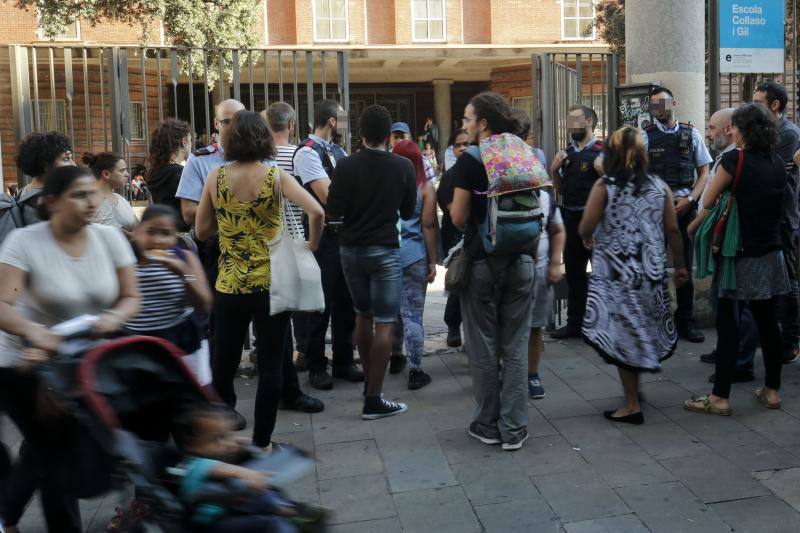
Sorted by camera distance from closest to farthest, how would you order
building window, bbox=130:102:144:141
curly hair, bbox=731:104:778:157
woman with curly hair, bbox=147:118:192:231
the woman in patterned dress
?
the woman in patterned dress → curly hair, bbox=731:104:778:157 → woman with curly hair, bbox=147:118:192:231 → building window, bbox=130:102:144:141

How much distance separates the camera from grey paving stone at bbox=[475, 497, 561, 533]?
13.6ft

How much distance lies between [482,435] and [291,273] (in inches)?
60.1

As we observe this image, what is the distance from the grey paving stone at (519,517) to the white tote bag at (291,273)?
4.65 ft

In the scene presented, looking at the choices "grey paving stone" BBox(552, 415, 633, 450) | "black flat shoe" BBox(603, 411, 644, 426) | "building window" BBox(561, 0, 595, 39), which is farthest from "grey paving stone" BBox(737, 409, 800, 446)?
"building window" BBox(561, 0, 595, 39)

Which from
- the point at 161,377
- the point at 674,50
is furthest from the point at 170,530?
the point at 674,50

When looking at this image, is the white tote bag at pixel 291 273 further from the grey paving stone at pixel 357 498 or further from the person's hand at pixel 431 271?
the person's hand at pixel 431 271

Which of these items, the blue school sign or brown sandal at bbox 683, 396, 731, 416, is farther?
the blue school sign

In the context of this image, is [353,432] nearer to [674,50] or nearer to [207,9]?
[674,50]

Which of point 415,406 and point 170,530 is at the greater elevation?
point 170,530

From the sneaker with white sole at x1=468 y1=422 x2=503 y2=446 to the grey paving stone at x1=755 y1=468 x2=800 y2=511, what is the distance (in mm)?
1420

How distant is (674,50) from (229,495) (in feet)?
21.7

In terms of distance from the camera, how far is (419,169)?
21.6ft

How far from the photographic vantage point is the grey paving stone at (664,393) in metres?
6.03

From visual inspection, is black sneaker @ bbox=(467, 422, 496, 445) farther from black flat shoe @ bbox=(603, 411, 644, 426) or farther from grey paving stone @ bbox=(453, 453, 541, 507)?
black flat shoe @ bbox=(603, 411, 644, 426)
